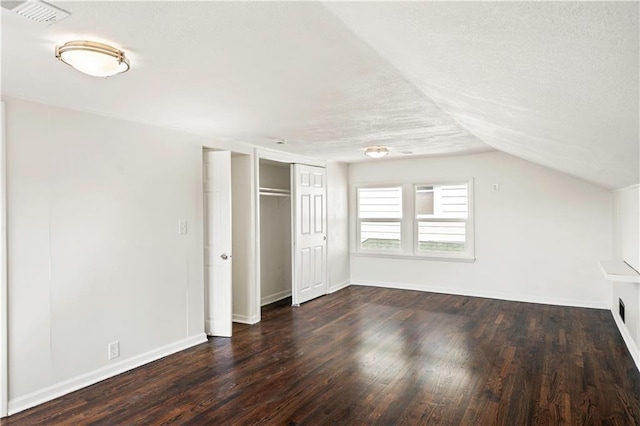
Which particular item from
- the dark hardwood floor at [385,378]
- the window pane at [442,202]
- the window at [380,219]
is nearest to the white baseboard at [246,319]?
the dark hardwood floor at [385,378]

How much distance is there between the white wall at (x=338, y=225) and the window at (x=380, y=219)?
0.94ft

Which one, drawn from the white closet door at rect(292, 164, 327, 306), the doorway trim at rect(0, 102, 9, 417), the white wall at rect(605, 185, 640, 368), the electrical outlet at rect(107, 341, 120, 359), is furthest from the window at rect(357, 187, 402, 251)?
the doorway trim at rect(0, 102, 9, 417)

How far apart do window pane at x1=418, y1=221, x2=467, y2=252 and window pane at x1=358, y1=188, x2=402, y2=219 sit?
516mm

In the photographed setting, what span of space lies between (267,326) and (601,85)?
4.28 m

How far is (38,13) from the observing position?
5.06 feet

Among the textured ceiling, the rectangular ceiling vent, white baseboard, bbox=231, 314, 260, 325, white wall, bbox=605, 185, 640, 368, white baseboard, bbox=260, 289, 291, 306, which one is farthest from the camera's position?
white baseboard, bbox=260, 289, 291, 306

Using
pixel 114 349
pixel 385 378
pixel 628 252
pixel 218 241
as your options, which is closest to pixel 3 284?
pixel 114 349

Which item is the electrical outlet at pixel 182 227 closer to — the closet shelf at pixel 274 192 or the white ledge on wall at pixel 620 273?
the closet shelf at pixel 274 192

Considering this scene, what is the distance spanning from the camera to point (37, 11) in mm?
1523

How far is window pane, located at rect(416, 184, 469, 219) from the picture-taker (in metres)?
6.27

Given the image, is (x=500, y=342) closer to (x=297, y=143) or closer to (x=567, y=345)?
(x=567, y=345)

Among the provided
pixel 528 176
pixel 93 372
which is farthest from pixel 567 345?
pixel 93 372

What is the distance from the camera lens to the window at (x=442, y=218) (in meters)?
6.27

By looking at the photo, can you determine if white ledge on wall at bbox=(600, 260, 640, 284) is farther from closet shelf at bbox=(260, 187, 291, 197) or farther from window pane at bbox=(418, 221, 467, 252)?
closet shelf at bbox=(260, 187, 291, 197)
